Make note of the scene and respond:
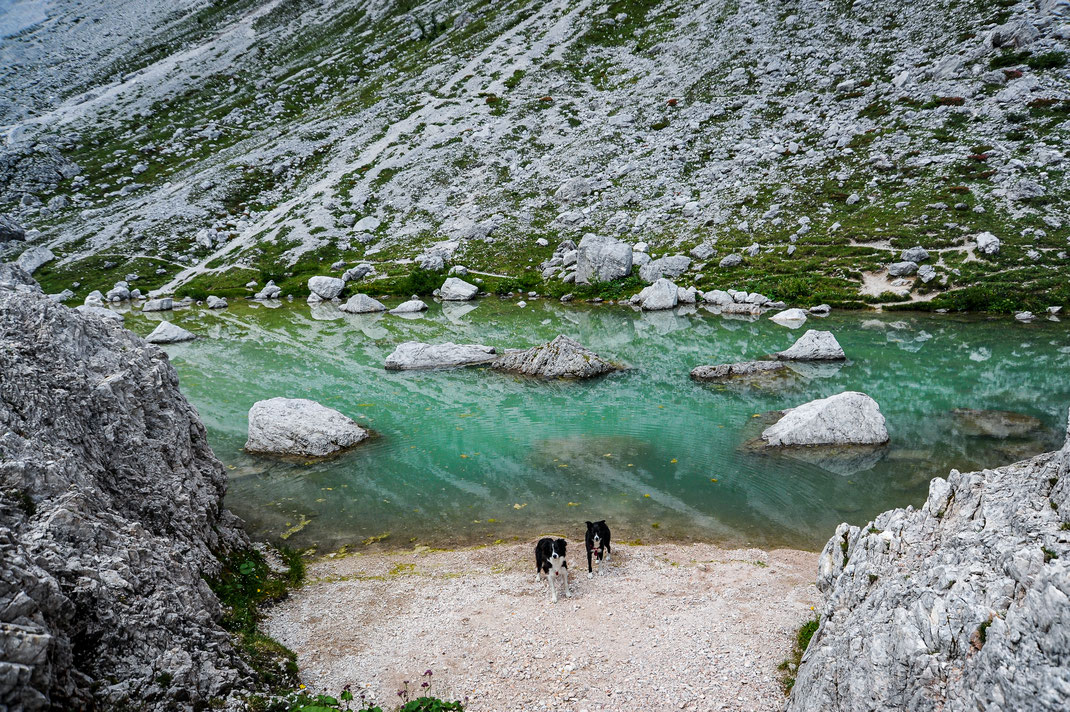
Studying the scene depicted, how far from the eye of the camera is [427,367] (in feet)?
136

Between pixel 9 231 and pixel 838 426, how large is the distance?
135 m

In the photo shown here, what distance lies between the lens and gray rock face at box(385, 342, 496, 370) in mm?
41438

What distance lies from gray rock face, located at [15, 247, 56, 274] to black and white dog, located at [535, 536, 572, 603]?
11877 cm

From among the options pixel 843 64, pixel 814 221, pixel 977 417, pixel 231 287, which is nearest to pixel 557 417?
pixel 977 417

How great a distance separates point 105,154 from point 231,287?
258ft

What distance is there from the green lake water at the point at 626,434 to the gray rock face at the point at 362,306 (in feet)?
60.8

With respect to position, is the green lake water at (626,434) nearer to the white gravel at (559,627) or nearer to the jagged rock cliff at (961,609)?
the white gravel at (559,627)

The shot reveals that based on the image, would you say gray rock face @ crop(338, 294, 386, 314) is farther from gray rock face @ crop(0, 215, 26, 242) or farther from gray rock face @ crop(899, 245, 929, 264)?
gray rock face @ crop(0, 215, 26, 242)

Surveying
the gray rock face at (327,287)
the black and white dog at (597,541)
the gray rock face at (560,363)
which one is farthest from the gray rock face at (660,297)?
the black and white dog at (597,541)

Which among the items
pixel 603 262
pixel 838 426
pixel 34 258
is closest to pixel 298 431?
pixel 838 426

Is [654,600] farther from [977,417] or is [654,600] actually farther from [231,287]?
[231,287]

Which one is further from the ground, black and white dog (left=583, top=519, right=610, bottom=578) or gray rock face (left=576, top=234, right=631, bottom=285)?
black and white dog (left=583, top=519, right=610, bottom=578)

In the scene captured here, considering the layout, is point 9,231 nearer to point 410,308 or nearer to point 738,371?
point 410,308

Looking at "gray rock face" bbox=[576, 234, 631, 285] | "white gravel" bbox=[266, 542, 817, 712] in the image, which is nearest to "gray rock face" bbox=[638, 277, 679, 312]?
"gray rock face" bbox=[576, 234, 631, 285]
